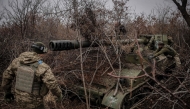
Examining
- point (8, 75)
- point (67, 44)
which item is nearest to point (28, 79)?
point (8, 75)

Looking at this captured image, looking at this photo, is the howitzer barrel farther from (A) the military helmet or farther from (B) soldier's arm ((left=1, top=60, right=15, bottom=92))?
(B) soldier's arm ((left=1, top=60, right=15, bottom=92))

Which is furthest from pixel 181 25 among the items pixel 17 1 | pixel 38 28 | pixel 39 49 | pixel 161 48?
pixel 39 49

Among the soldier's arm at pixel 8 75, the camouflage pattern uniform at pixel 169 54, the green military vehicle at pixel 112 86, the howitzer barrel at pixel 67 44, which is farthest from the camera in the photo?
the camouflage pattern uniform at pixel 169 54

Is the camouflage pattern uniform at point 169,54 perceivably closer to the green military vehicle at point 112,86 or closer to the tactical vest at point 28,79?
the green military vehicle at point 112,86

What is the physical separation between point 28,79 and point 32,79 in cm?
7

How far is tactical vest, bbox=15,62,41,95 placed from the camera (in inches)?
128

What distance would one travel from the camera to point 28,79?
10.7 ft

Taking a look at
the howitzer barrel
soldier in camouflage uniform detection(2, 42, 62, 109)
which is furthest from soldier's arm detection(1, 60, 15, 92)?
the howitzer barrel

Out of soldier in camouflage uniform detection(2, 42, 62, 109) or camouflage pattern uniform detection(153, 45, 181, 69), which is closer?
soldier in camouflage uniform detection(2, 42, 62, 109)

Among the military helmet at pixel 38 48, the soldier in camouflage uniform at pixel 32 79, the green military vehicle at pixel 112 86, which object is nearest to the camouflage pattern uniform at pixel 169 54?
the green military vehicle at pixel 112 86

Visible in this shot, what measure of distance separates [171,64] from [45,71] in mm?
5007

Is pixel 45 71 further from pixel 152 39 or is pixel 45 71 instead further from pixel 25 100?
pixel 152 39

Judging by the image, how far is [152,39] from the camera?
7.96 m

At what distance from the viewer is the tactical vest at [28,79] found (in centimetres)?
325
